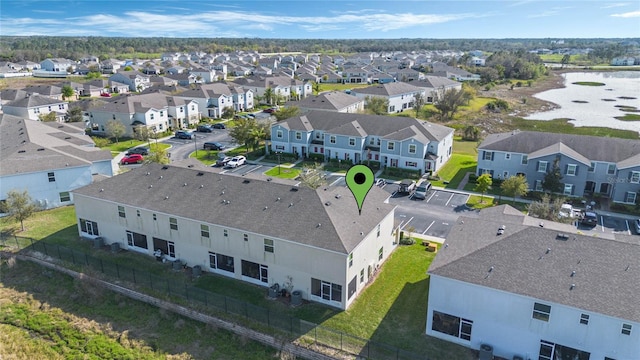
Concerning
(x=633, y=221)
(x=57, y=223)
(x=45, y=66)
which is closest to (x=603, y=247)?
(x=633, y=221)

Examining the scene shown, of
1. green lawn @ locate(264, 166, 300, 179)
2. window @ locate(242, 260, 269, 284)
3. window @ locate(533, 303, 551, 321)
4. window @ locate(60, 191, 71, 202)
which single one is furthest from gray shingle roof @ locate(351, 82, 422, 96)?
window @ locate(533, 303, 551, 321)

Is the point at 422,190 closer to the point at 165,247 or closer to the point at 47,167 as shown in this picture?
the point at 165,247

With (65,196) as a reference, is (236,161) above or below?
above

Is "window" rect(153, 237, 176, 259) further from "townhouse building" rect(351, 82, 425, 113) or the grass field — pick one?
"townhouse building" rect(351, 82, 425, 113)

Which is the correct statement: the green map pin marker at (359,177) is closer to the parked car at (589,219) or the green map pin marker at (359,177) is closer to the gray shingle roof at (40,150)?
the parked car at (589,219)

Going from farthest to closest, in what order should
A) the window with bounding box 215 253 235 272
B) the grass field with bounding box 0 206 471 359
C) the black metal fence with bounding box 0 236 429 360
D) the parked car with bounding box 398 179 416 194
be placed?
the parked car with bounding box 398 179 416 194, the window with bounding box 215 253 235 272, the grass field with bounding box 0 206 471 359, the black metal fence with bounding box 0 236 429 360

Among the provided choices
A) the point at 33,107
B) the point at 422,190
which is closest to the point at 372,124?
the point at 422,190
